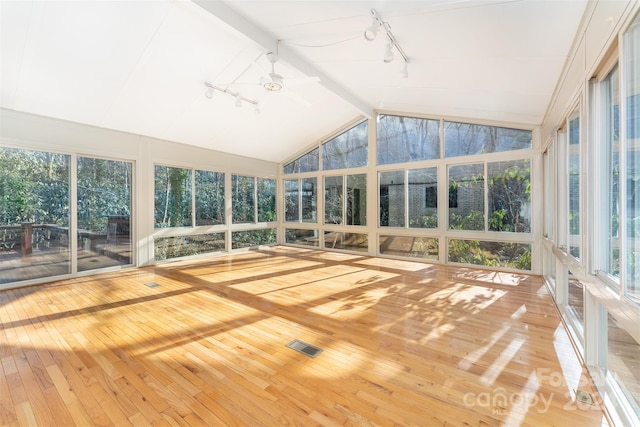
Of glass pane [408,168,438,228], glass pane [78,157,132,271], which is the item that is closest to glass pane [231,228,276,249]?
glass pane [78,157,132,271]

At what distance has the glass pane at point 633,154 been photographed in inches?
56.4

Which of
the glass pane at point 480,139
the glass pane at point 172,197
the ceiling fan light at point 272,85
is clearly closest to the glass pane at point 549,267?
the glass pane at point 480,139

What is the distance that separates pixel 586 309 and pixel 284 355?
8.08 feet

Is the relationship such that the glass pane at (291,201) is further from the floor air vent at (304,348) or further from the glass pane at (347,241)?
the floor air vent at (304,348)

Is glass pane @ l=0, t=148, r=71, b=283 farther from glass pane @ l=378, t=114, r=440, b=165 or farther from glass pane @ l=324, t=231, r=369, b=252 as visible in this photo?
glass pane @ l=378, t=114, r=440, b=165

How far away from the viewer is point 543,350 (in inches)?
93.5

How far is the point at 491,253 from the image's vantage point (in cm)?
535

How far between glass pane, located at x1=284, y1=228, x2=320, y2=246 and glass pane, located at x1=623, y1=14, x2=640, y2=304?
6.82 metres

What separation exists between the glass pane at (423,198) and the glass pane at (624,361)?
4058mm

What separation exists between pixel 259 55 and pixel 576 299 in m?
4.85

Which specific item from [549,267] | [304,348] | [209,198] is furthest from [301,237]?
[304,348]

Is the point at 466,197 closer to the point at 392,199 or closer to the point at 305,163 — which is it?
the point at 392,199

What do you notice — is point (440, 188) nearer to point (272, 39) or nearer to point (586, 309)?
point (586, 309)

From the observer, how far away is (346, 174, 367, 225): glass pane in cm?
702
